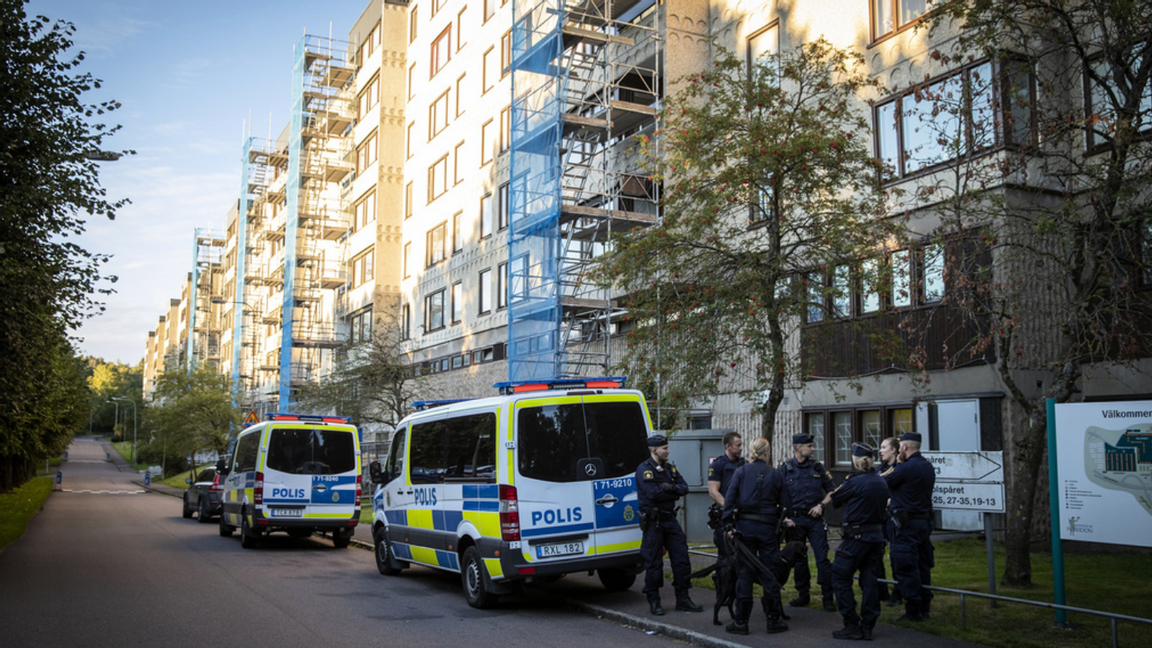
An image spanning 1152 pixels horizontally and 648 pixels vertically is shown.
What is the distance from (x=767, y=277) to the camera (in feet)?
43.1

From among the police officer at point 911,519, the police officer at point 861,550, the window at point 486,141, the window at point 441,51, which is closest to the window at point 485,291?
the window at point 486,141

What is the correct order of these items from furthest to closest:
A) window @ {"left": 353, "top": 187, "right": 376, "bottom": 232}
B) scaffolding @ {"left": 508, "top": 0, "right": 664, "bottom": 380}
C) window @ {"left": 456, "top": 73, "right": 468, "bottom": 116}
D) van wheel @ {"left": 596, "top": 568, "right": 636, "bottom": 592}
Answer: window @ {"left": 353, "top": 187, "right": 376, "bottom": 232}
window @ {"left": 456, "top": 73, "right": 468, "bottom": 116}
scaffolding @ {"left": 508, "top": 0, "right": 664, "bottom": 380}
van wheel @ {"left": 596, "top": 568, "right": 636, "bottom": 592}

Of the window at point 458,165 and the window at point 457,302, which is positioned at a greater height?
the window at point 458,165

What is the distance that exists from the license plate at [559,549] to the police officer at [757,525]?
7.00 feet

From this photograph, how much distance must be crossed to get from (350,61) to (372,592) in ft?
155

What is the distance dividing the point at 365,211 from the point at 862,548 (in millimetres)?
41910

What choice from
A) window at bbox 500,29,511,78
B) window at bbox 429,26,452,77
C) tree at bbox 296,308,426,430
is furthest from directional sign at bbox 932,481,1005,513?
window at bbox 429,26,452,77

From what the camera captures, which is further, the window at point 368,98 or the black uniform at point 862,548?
the window at point 368,98

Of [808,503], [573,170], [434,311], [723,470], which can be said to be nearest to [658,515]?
[723,470]

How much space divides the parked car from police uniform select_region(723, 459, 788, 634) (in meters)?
21.8

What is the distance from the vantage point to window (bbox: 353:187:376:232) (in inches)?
1838

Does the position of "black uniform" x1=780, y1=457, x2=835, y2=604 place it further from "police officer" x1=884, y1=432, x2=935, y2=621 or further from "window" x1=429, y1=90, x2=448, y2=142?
"window" x1=429, y1=90, x2=448, y2=142

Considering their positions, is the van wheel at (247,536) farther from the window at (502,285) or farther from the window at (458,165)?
the window at (458,165)

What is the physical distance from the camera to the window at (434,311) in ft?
→ 130
